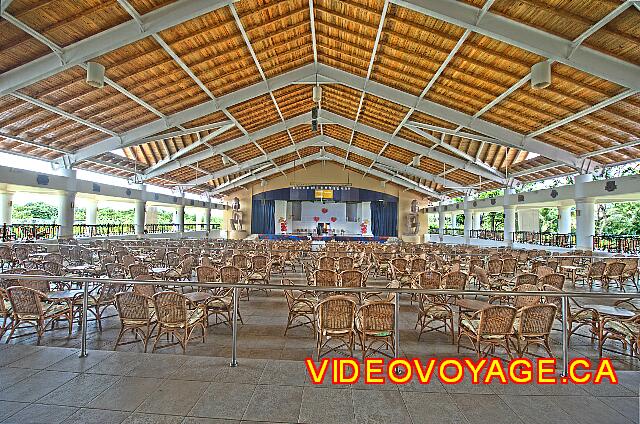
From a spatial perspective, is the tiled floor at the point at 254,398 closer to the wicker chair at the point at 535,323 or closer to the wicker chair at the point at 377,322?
the wicker chair at the point at 535,323

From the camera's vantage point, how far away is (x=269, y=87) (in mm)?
12586

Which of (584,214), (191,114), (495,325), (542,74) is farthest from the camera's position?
(584,214)

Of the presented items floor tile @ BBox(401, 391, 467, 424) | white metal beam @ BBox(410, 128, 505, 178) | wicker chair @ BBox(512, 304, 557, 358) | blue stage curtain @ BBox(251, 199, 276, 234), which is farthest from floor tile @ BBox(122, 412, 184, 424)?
blue stage curtain @ BBox(251, 199, 276, 234)

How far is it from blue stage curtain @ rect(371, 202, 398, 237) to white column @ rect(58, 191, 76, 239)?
23.4m

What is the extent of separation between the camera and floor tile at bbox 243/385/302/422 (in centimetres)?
→ 274

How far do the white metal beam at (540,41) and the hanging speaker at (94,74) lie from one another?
7133 millimetres

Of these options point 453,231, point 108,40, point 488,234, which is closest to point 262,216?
point 453,231

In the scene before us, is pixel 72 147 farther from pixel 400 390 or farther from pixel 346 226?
pixel 346 226

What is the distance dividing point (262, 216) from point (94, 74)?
24.9m

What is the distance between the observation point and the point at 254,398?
300 centimetres

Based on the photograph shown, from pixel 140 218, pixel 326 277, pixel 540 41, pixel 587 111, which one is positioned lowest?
pixel 326 277

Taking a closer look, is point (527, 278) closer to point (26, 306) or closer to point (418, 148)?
point (26, 306)

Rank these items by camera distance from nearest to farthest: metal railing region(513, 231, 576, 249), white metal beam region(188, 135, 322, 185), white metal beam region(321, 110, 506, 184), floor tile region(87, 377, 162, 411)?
floor tile region(87, 377, 162, 411) → white metal beam region(321, 110, 506, 184) → metal railing region(513, 231, 576, 249) → white metal beam region(188, 135, 322, 185)
